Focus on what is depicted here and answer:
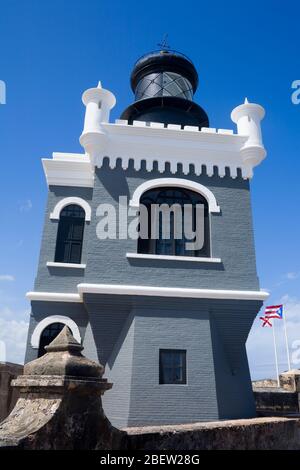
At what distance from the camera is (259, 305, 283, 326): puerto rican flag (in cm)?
2081

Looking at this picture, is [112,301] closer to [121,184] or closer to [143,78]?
[121,184]

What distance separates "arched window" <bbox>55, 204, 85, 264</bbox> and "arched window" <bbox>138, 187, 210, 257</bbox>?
8.26ft

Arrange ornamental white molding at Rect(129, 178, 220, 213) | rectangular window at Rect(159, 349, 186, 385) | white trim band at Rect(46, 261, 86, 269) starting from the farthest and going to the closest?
1. white trim band at Rect(46, 261, 86, 269)
2. ornamental white molding at Rect(129, 178, 220, 213)
3. rectangular window at Rect(159, 349, 186, 385)

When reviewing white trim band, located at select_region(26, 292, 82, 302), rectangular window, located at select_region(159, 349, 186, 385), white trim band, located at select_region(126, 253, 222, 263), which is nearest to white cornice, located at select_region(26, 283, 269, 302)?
white trim band, located at select_region(126, 253, 222, 263)

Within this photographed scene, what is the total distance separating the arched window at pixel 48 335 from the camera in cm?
1119

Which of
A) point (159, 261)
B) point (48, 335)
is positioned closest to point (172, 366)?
point (159, 261)

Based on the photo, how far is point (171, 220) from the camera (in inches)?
455

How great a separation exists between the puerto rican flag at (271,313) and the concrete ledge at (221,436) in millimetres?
13135

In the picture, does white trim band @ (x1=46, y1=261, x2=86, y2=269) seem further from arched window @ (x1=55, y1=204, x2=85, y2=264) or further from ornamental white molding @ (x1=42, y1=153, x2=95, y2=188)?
ornamental white molding @ (x1=42, y1=153, x2=95, y2=188)

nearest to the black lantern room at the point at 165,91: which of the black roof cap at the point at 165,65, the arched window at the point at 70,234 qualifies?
the black roof cap at the point at 165,65

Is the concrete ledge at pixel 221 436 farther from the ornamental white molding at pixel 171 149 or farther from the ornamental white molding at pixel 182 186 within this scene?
the ornamental white molding at pixel 171 149

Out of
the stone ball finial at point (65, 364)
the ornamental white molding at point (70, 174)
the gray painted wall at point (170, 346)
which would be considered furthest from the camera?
the ornamental white molding at point (70, 174)

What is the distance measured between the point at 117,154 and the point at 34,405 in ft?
29.0

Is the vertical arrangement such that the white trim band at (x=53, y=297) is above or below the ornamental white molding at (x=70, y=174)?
below
